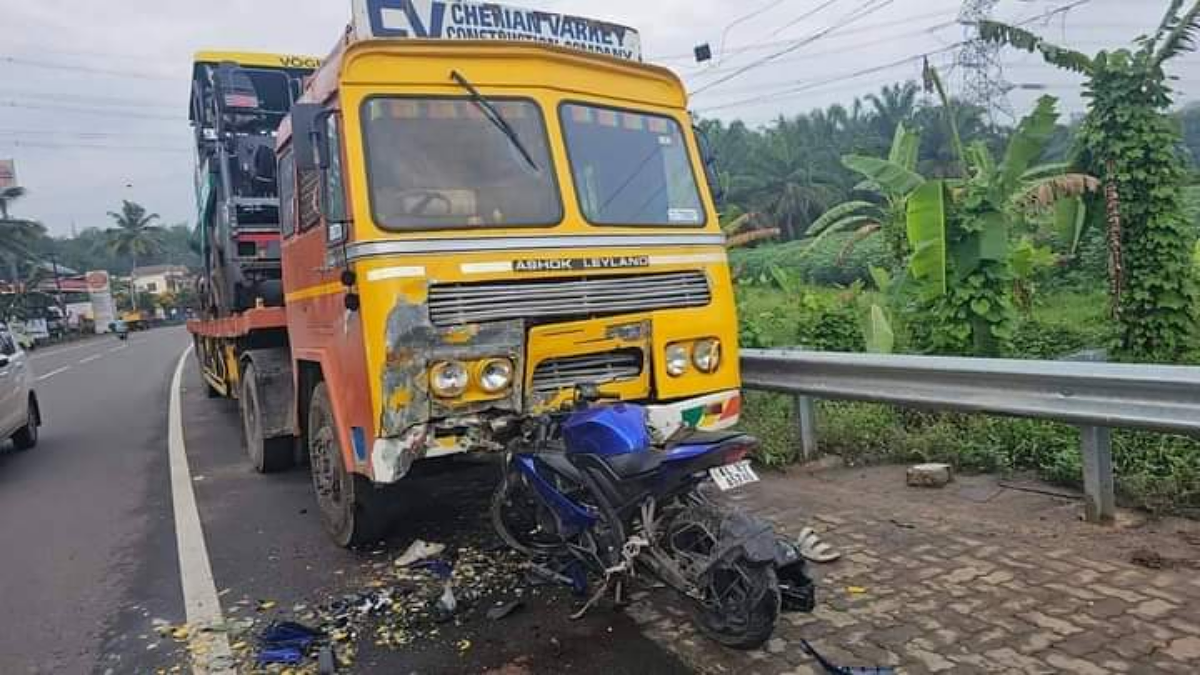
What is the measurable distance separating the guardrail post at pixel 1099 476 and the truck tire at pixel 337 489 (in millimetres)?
3834

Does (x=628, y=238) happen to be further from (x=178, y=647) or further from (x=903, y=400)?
(x=178, y=647)

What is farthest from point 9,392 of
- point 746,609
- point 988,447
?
point 988,447

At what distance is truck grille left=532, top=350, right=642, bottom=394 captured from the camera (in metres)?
4.34

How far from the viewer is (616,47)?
204 inches

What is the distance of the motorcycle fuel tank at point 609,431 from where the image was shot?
3527 millimetres

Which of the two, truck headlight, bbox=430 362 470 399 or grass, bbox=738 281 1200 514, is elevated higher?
truck headlight, bbox=430 362 470 399

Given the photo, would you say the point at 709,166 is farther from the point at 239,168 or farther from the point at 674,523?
the point at 239,168

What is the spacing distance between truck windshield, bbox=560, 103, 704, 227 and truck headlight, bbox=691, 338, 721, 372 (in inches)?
29.1

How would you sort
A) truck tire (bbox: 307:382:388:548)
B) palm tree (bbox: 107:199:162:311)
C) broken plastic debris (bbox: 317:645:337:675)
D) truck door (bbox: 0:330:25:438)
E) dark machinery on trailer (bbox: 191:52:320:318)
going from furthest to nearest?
palm tree (bbox: 107:199:162:311) → truck door (bbox: 0:330:25:438) → dark machinery on trailer (bbox: 191:52:320:318) → truck tire (bbox: 307:382:388:548) → broken plastic debris (bbox: 317:645:337:675)

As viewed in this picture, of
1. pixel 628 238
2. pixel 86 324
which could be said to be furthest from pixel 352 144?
pixel 86 324

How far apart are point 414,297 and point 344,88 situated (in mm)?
1156

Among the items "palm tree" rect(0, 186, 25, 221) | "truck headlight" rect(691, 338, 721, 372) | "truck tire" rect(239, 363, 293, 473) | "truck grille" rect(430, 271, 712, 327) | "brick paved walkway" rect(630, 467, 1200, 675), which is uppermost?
"palm tree" rect(0, 186, 25, 221)

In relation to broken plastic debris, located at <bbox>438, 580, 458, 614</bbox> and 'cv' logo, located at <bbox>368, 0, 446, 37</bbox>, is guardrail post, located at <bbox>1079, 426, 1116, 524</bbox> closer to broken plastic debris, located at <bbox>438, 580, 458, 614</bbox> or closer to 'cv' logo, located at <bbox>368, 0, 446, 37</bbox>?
broken plastic debris, located at <bbox>438, 580, 458, 614</bbox>

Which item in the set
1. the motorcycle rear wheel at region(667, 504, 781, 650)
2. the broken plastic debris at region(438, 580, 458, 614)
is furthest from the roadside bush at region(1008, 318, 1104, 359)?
the broken plastic debris at region(438, 580, 458, 614)
